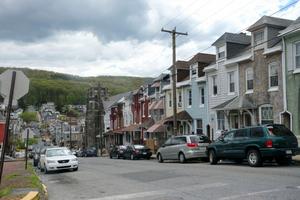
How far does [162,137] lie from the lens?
46.2m

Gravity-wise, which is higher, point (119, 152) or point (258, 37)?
point (258, 37)

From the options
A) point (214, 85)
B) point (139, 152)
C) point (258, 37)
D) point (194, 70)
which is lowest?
point (139, 152)

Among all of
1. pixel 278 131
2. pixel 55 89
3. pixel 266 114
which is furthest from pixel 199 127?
pixel 55 89

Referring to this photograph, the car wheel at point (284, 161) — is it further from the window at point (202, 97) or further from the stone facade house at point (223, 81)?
the window at point (202, 97)

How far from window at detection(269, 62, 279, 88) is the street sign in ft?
65.9

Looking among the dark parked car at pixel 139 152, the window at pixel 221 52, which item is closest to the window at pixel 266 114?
the window at pixel 221 52

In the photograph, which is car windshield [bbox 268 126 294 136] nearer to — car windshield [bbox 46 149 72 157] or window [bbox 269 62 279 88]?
window [bbox 269 62 279 88]

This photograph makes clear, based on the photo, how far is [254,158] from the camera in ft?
63.3

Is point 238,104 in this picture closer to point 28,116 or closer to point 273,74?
point 273,74

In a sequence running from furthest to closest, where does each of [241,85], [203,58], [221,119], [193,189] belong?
1. [203,58]
2. [221,119]
3. [241,85]
4. [193,189]

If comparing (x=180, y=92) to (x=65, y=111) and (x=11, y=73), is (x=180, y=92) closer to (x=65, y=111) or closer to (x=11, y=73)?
(x=11, y=73)

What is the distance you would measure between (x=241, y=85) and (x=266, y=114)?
332 centimetres

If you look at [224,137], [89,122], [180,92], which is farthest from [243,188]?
[89,122]

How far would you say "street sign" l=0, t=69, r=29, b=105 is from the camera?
9.88m
